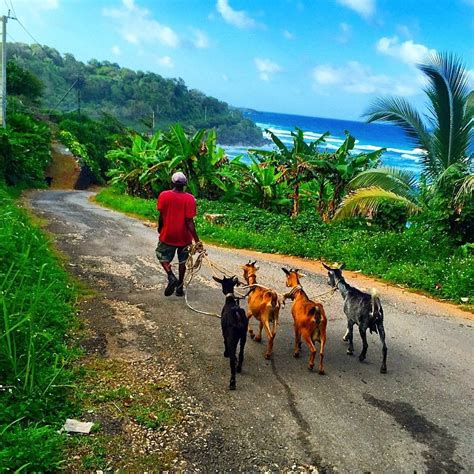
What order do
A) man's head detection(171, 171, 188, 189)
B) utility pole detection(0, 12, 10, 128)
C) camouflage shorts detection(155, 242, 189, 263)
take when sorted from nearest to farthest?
man's head detection(171, 171, 188, 189) < camouflage shorts detection(155, 242, 189, 263) < utility pole detection(0, 12, 10, 128)

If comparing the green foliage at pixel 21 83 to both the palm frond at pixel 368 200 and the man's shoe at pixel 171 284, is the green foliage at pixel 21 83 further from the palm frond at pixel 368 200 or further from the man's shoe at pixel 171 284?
the man's shoe at pixel 171 284

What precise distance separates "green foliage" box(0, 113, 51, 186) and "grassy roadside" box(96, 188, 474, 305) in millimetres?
8941

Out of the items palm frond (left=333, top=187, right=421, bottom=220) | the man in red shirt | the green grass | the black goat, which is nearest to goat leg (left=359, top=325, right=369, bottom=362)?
the black goat

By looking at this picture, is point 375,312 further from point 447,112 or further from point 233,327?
point 447,112

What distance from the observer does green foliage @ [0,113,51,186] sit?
21.7 m

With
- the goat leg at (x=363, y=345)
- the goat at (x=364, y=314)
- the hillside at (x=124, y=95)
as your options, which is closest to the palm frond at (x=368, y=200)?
the goat at (x=364, y=314)

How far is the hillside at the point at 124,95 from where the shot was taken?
8481 cm

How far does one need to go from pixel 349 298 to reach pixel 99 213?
12.7 meters

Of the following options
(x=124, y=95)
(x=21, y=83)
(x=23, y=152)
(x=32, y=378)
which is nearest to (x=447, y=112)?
(x=32, y=378)

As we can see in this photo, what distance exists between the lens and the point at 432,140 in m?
12.0

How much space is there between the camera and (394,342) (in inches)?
253

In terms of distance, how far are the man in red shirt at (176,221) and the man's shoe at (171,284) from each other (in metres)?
0.07

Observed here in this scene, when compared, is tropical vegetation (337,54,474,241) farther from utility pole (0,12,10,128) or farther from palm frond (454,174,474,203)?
utility pole (0,12,10,128)

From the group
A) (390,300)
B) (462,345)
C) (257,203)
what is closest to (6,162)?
(257,203)
